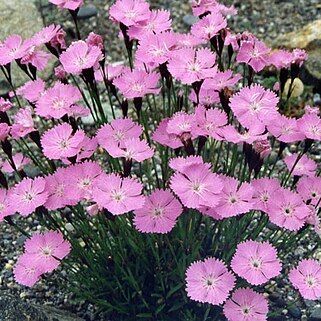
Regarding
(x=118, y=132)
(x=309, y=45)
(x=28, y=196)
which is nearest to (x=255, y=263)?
(x=118, y=132)

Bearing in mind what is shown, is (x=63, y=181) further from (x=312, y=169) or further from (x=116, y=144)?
(x=312, y=169)

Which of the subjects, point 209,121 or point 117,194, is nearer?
point 117,194

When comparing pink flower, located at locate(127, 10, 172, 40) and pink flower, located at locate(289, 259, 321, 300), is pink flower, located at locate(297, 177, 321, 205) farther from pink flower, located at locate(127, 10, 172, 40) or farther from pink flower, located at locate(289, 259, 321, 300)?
pink flower, located at locate(127, 10, 172, 40)

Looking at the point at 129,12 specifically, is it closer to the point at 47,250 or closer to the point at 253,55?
the point at 253,55

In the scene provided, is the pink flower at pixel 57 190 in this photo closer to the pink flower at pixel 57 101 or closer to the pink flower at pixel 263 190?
the pink flower at pixel 57 101

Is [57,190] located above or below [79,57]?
below
